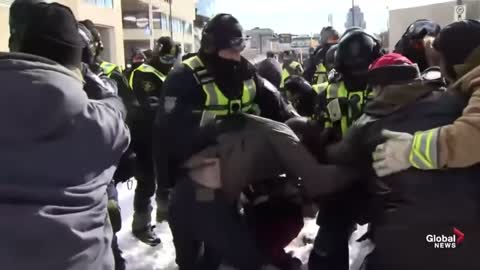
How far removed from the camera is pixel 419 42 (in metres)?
4.12

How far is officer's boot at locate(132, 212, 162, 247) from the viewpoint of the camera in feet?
16.8

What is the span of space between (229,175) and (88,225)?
716 millimetres

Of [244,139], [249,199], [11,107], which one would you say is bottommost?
[249,199]

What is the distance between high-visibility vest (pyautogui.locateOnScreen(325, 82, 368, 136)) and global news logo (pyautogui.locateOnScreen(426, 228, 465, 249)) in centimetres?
141

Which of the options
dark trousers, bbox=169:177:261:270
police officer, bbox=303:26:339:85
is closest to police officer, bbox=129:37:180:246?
dark trousers, bbox=169:177:261:270

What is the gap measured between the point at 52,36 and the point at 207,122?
3.10 ft

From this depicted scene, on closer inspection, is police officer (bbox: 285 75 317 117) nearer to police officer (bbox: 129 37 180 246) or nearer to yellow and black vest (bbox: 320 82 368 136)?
yellow and black vest (bbox: 320 82 368 136)

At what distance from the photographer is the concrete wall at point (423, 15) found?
16.7 metres

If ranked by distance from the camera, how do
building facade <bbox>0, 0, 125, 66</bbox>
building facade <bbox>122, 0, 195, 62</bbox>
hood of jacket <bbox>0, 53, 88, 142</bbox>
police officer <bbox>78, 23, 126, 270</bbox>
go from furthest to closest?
building facade <bbox>122, 0, 195, 62</bbox>
building facade <bbox>0, 0, 125, 66</bbox>
police officer <bbox>78, 23, 126, 270</bbox>
hood of jacket <bbox>0, 53, 88, 142</bbox>

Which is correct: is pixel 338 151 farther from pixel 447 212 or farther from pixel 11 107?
pixel 11 107

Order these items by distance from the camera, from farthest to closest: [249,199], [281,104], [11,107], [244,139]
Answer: [281,104] → [249,199] → [244,139] → [11,107]

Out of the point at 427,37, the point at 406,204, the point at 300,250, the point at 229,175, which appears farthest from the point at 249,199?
the point at 427,37

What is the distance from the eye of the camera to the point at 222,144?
2.52m

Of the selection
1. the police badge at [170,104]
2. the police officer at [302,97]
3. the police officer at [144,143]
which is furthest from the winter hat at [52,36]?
the police officer at [144,143]
